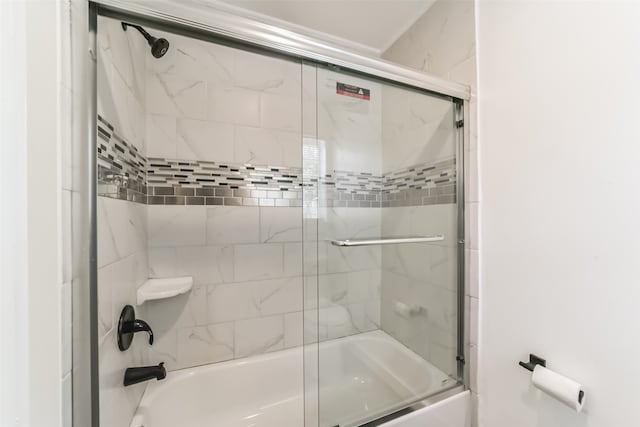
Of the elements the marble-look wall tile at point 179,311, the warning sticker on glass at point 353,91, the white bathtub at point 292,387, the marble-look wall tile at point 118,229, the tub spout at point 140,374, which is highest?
the warning sticker on glass at point 353,91

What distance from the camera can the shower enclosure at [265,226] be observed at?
0.78 m

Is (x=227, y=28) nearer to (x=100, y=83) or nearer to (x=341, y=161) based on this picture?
(x=100, y=83)

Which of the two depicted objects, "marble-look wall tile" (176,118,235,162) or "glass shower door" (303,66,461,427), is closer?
"glass shower door" (303,66,461,427)

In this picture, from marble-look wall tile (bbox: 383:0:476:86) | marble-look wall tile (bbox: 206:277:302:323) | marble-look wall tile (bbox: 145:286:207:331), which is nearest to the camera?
marble-look wall tile (bbox: 383:0:476:86)

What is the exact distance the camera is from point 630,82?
585 millimetres

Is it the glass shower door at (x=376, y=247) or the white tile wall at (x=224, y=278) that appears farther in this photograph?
the white tile wall at (x=224, y=278)

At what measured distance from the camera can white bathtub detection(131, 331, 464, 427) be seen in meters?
0.91

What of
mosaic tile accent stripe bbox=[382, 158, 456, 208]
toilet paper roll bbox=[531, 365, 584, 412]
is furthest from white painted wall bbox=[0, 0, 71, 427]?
toilet paper roll bbox=[531, 365, 584, 412]

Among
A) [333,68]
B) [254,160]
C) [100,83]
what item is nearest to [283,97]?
[254,160]

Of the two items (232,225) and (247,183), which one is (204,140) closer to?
(247,183)

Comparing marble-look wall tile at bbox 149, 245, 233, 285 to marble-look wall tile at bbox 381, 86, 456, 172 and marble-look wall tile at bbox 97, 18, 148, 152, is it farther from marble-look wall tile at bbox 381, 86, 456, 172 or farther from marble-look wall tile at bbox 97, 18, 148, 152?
marble-look wall tile at bbox 381, 86, 456, 172

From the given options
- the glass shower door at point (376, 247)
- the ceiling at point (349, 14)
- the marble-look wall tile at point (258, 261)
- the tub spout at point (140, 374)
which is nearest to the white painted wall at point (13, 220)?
the tub spout at point (140, 374)

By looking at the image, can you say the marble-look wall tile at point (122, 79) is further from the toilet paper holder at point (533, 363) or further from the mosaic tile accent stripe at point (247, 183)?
the toilet paper holder at point (533, 363)

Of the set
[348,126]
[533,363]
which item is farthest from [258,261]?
[533,363]
